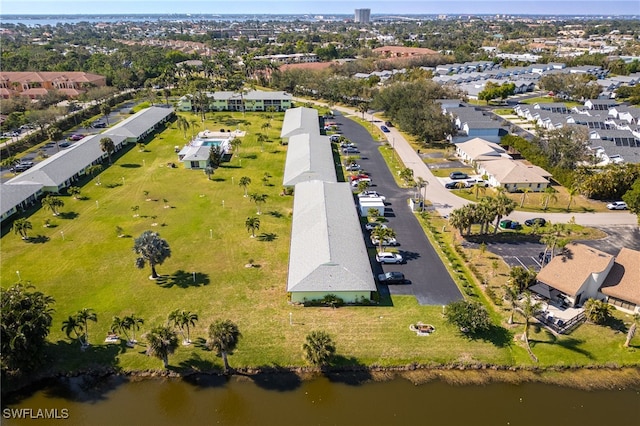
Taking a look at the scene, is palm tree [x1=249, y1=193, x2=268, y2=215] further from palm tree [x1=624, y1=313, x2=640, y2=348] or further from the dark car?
palm tree [x1=624, y1=313, x2=640, y2=348]

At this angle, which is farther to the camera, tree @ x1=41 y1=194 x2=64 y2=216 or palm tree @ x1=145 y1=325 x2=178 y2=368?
tree @ x1=41 y1=194 x2=64 y2=216

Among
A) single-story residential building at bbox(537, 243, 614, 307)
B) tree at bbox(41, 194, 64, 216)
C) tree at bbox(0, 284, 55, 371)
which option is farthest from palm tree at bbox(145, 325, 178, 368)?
tree at bbox(41, 194, 64, 216)

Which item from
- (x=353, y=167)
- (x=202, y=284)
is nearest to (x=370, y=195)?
(x=353, y=167)

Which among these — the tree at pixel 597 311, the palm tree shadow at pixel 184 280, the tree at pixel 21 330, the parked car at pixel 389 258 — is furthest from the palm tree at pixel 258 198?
the tree at pixel 597 311

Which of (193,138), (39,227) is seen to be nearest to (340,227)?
(39,227)

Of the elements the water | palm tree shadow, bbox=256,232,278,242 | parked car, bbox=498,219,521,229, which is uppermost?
parked car, bbox=498,219,521,229

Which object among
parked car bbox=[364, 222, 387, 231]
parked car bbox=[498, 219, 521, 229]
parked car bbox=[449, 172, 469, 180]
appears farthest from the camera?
parked car bbox=[449, 172, 469, 180]

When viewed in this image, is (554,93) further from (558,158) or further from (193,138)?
(193,138)
